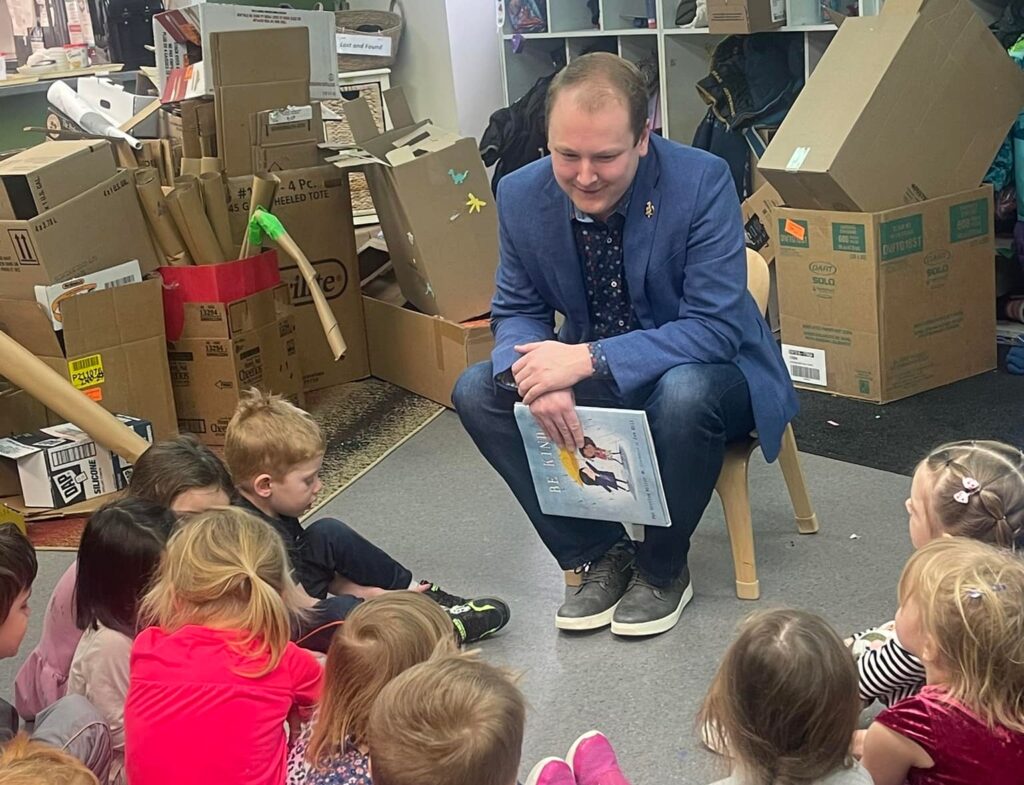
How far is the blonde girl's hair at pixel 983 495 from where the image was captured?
165 cm

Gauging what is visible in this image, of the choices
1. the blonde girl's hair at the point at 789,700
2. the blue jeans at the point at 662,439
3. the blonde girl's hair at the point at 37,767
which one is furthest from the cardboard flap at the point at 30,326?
the blonde girl's hair at the point at 789,700

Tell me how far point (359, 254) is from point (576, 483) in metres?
2.08

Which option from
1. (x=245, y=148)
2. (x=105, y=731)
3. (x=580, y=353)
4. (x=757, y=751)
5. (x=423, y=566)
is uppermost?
(x=245, y=148)

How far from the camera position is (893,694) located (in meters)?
1.78

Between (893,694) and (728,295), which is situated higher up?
(728,295)

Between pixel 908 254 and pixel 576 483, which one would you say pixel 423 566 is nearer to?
pixel 576 483

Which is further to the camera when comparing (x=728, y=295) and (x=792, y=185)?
(x=792, y=185)

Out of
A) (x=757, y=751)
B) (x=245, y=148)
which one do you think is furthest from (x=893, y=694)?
(x=245, y=148)

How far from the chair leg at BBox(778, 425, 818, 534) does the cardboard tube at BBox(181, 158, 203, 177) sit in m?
1.93

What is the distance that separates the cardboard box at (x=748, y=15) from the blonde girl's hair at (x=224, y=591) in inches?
111

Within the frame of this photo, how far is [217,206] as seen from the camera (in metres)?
3.45

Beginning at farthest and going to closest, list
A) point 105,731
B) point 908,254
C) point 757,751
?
point 908,254, point 105,731, point 757,751

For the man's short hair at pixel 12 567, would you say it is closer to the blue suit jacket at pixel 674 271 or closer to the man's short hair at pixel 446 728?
the man's short hair at pixel 446 728

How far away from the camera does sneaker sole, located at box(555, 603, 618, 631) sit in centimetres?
226
